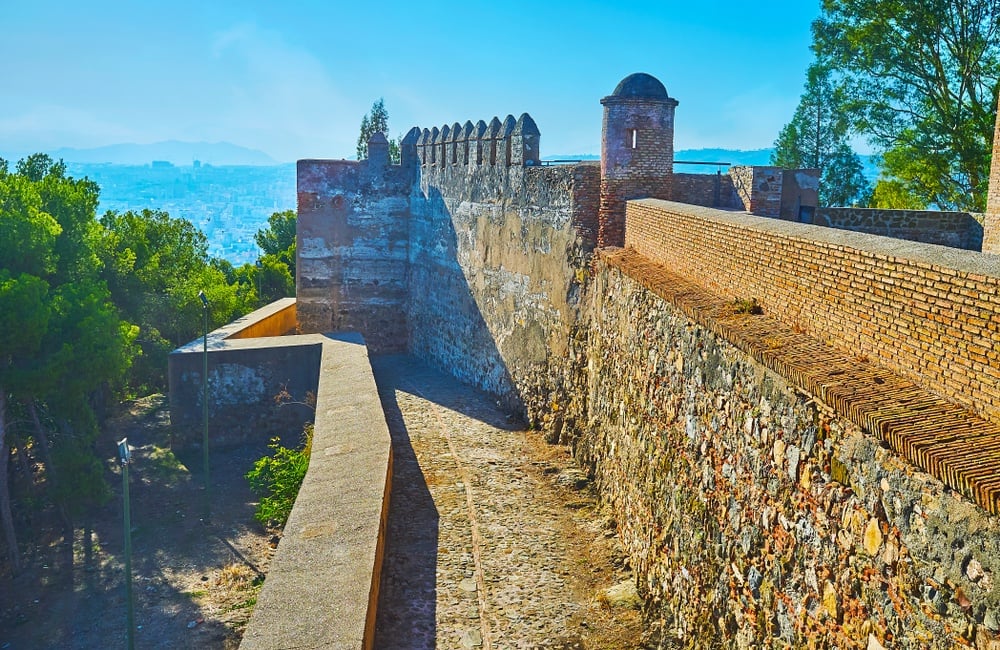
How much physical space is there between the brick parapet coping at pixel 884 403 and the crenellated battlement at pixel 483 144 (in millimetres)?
7507

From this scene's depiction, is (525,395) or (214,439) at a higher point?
(525,395)

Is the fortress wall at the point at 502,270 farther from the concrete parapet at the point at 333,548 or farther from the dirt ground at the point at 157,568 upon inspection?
the dirt ground at the point at 157,568

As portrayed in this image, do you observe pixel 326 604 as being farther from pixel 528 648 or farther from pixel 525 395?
pixel 525 395

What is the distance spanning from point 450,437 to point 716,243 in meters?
6.16

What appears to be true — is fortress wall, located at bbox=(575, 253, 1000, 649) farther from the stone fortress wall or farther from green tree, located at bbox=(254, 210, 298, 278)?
green tree, located at bbox=(254, 210, 298, 278)

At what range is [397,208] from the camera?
756 inches

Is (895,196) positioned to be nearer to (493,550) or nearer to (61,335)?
(493,550)

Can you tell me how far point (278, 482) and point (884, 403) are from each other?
391 inches

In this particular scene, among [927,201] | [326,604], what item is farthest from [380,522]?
[927,201]

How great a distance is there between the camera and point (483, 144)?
14734mm

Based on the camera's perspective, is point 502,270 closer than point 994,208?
No

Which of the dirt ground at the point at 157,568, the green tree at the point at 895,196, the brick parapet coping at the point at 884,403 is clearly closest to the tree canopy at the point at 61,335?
the dirt ground at the point at 157,568

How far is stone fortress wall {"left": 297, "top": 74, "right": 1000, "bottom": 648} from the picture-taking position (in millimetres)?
3498

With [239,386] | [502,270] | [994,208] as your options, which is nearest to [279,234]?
[239,386]
